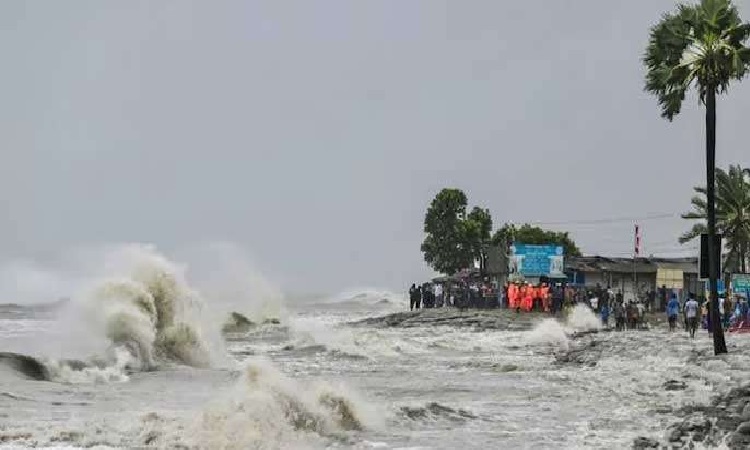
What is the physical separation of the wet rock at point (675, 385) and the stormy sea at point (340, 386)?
6 centimetres

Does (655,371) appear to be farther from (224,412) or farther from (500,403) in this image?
(224,412)

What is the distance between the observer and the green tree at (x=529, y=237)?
263 feet

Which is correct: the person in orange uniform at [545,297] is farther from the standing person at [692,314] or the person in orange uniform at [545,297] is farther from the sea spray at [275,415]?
the sea spray at [275,415]

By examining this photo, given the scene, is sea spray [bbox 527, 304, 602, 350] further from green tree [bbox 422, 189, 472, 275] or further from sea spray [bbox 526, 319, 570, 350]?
green tree [bbox 422, 189, 472, 275]

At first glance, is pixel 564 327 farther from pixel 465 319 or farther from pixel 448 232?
pixel 448 232

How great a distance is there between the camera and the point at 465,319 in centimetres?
4200

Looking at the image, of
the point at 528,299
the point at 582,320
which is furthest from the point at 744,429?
the point at 528,299

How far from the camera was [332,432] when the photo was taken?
11.6 meters

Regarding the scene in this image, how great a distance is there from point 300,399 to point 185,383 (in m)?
6.44

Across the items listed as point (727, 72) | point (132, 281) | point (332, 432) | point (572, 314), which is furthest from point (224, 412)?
point (572, 314)

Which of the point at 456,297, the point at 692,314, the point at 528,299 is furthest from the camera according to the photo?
the point at 456,297

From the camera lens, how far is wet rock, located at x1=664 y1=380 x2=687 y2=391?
16.1 metres

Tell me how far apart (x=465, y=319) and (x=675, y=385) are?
2570 cm

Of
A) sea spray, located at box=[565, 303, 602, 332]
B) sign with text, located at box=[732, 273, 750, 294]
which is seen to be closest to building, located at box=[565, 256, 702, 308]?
sign with text, located at box=[732, 273, 750, 294]
